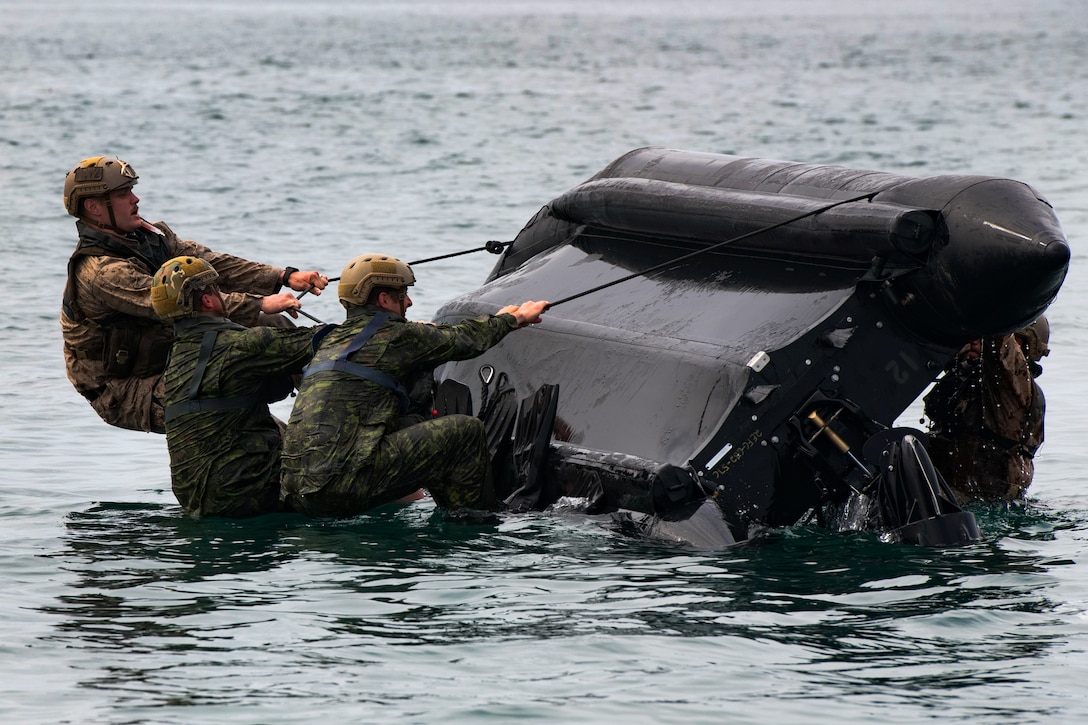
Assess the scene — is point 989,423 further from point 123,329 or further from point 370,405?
point 123,329

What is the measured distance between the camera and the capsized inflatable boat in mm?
7590

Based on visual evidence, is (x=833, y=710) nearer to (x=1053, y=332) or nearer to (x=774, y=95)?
(x=1053, y=332)

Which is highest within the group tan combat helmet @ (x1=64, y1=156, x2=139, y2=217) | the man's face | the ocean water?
tan combat helmet @ (x1=64, y1=156, x2=139, y2=217)

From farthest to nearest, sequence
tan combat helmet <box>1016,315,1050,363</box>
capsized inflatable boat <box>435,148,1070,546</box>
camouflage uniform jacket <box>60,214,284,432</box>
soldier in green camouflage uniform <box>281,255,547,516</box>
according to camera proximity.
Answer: tan combat helmet <box>1016,315,1050,363</box> < camouflage uniform jacket <box>60,214,284,432</box> < soldier in green camouflage uniform <box>281,255,547,516</box> < capsized inflatable boat <box>435,148,1070,546</box>

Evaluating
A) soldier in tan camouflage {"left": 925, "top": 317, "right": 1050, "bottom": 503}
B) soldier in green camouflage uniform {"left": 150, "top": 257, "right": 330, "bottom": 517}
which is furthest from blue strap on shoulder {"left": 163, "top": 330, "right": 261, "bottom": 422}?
soldier in tan camouflage {"left": 925, "top": 317, "right": 1050, "bottom": 503}

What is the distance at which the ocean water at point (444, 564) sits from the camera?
239 inches

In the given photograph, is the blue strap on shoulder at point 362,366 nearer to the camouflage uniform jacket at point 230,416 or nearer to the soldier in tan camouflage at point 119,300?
the camouflage uniform jacket at point 230,416

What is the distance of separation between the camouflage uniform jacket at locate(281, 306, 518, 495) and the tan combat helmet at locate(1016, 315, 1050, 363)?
118 inches

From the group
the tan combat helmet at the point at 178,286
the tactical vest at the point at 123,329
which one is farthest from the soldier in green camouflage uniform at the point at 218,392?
the tactical vest at the point at 123,329

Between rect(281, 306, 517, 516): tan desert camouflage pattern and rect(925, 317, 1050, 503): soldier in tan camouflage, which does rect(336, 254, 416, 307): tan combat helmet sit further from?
rect(925, 317, 1050, 503): soldier in tan camouflage

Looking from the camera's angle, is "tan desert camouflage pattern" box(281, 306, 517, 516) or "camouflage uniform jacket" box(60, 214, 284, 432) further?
"camouflage uniform jacket" box(60, 214, 284, 432)

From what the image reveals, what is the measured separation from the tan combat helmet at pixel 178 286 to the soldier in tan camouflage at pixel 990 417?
393 cm

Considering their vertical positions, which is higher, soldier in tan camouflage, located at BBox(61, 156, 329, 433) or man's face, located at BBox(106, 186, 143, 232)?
man's face, located at BBox(106, 186, 143, 232)

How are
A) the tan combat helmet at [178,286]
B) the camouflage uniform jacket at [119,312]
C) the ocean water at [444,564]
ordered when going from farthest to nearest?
the camouflage uniform jacket at [119,312], the tan combat helmet at [178,286], the ocean water at [444,564]
